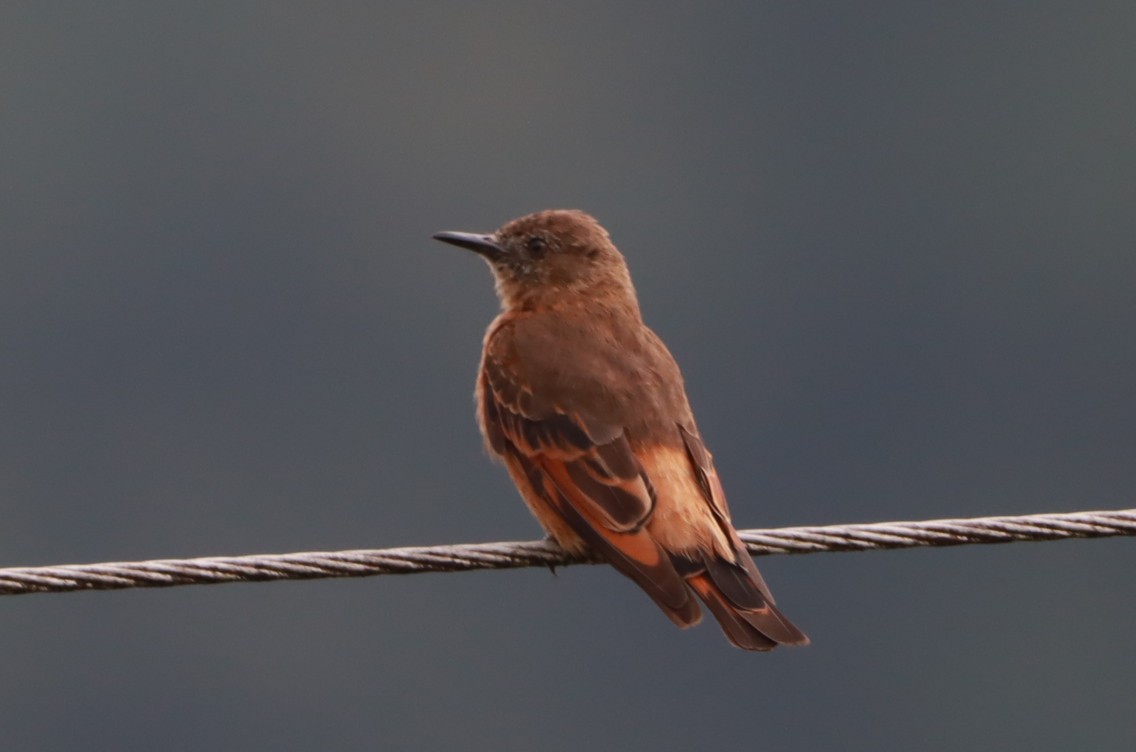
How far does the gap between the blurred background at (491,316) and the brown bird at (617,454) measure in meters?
37.2

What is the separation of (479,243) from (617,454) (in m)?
2.53

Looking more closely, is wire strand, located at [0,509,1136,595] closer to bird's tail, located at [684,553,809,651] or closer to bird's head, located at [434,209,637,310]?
bird's tail, located at [684,553,809,651]

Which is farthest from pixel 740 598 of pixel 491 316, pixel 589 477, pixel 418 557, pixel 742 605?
pixel 491 316

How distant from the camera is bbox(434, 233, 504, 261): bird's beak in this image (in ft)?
37.2

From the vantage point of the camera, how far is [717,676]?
191ft

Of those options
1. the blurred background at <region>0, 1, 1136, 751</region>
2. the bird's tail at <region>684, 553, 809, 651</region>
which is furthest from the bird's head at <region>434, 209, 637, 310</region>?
the blurred background at <region>0, 1, 1136, 751</region>

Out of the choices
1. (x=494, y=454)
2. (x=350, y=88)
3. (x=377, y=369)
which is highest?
(x=350, y=88)

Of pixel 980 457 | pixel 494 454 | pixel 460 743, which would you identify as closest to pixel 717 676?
pixel 460 743

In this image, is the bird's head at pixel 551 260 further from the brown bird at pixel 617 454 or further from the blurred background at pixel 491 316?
the blurred background at pixel 491 316

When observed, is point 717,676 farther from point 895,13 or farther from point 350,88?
point 895,13

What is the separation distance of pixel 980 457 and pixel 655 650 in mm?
14453

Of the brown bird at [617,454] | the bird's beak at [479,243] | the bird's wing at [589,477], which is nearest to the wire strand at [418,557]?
the brown bird at [617,454]

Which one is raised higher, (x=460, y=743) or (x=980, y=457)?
(x=980, y=457)

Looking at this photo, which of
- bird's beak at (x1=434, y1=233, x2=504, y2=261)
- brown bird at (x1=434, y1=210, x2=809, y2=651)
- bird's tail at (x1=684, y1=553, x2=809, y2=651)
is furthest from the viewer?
bird's beak at (x1=434, y1=233, x2=504, y2=261)
